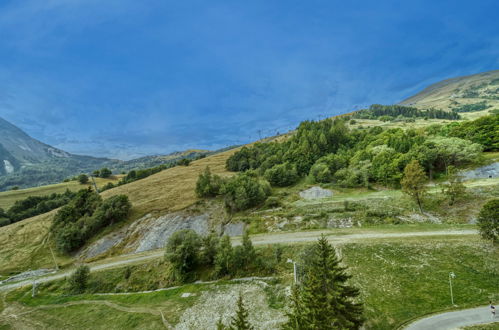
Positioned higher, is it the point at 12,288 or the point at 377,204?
the point at 377,204

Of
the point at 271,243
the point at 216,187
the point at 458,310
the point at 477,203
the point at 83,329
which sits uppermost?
the point at 216,187

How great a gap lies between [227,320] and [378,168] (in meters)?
63.3

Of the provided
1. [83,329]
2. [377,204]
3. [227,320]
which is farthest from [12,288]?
[377,204]

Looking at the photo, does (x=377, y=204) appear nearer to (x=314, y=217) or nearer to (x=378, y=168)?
(x=314, y=217)

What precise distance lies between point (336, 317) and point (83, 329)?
36262 mm

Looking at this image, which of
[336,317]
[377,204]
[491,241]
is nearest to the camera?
[336,317]

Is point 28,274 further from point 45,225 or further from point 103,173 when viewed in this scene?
point 103,173

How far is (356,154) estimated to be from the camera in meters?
83.0

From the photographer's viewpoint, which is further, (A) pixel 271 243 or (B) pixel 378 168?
(B) pixel 378 168

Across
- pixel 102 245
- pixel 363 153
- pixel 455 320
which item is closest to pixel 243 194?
pixel 102 245

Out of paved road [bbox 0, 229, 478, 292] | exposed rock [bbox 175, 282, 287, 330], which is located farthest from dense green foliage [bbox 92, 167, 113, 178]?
exposed rock [bbox 175, 282, 287, 330]

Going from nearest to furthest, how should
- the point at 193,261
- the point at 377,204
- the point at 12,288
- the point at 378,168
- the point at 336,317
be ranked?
the point at 336,317 → the point at 193,261 → the point at 12,288 → the point at 377,204 → the point at 378,168

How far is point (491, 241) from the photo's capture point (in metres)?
30.8

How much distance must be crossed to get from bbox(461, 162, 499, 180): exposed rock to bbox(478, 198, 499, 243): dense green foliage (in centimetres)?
3534
